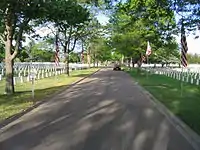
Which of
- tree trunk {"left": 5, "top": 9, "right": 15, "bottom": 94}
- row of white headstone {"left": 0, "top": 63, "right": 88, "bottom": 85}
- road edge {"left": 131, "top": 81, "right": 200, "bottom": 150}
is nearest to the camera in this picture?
road edge {"left": 131, "top": 81, "right": 200, "bottom": 150}

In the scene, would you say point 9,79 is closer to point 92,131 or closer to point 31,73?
point 31,73

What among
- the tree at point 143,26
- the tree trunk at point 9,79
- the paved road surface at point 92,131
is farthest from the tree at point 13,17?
the paved road surface at point 92,131

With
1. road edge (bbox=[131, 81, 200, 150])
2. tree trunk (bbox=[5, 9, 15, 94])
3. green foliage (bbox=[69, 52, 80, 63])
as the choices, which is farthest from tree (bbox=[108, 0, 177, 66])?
green foliage (bbox=[69, 52, 80, 63])

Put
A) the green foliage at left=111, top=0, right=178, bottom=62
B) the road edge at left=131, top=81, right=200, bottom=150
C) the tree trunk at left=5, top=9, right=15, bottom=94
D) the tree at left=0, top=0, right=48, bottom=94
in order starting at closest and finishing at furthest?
the road edge at left=131, top=81, right=200, bottom=150 < the green foliage at left=111, top=0, right=178, bottom=62 < the tree at left=0, top=0, right=48, bottom=94 < the tree trunk at left=5, top=9, right=15, bottom=94

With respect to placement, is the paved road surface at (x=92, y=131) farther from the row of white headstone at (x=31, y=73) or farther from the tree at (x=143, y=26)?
the row of white headstone at (x=31, y=73)

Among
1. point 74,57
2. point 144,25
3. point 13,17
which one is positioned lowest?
point 74,57

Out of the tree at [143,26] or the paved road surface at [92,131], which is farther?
the tree at [143,26]

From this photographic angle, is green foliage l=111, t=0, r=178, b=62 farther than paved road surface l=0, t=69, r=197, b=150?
Yes

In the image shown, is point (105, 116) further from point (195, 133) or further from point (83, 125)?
point (195, 133)

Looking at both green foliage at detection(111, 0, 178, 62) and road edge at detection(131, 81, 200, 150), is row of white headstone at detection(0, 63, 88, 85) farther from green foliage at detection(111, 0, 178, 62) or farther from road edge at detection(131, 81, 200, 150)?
road edge at detection(131, 81, 200, 150)

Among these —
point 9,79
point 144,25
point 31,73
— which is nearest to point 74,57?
point 144,25

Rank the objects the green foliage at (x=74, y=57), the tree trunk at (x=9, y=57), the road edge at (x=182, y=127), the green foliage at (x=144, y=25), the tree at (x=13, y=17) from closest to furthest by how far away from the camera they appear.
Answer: the road edge at (x=182, y=127), the green foliage at (x=144, y=25), the tree at (x=13, y=17), the tree trunk at (x=9, y=57), the green foliage at (x=74, y=57)

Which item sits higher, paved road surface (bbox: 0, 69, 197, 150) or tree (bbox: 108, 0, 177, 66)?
tree (bbox: 108, 0, 177, 66)

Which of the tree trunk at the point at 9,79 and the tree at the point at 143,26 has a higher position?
the tree at the point at 143,26
